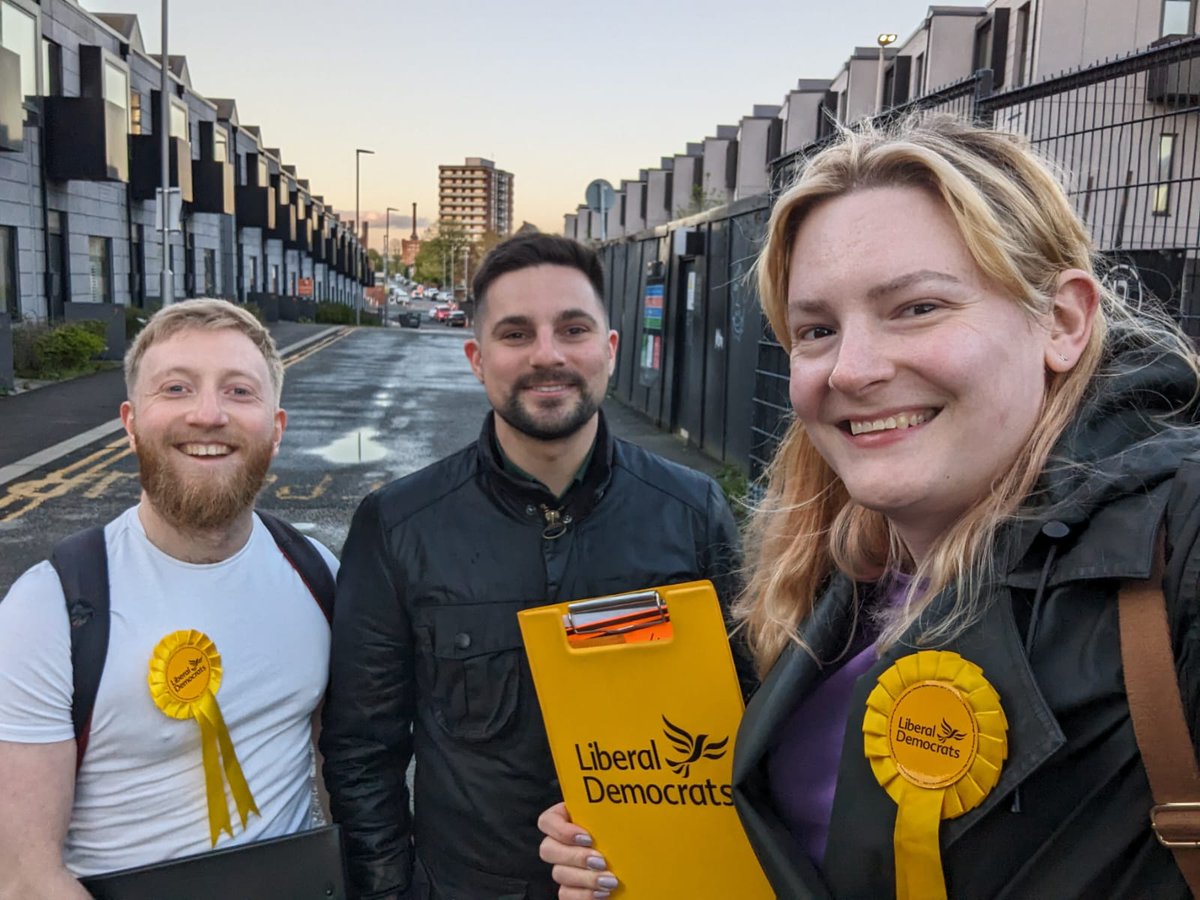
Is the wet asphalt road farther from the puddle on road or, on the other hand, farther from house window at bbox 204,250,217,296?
house window at bbox 204,250,217,296

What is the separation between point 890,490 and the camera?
4.48ft

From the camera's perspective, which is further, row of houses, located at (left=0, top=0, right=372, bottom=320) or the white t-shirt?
row of houses, located at (left=0, top=0, right=372, bottom=320)

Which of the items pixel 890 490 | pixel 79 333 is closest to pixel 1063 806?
pixel 890 490

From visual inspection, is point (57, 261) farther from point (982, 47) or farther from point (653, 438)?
point (982, 47)

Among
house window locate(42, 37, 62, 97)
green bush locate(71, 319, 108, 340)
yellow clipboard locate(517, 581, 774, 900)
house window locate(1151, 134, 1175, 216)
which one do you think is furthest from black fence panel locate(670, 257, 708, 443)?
house window locate(42, 37, 62, 97)

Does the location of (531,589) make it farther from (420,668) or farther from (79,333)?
(79,333)

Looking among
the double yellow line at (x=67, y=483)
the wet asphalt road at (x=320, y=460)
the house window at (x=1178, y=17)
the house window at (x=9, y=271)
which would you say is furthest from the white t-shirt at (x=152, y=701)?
the house window at (x=1178, y=17)

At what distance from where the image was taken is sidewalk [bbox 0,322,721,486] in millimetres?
11117

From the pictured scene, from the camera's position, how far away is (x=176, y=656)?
6.53 feet

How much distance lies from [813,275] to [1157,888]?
2.84 ft

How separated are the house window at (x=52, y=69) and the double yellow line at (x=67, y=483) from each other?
Answer: 602 inches

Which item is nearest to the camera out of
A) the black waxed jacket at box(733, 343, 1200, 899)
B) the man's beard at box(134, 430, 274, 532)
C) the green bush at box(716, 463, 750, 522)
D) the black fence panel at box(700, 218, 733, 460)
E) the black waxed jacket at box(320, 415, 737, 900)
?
the black waxed jacket at box(733, 343, 1200, 899)

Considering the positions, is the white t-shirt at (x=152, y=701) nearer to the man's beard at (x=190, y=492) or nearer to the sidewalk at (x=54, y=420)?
the man's beard at (x=190, y=492)

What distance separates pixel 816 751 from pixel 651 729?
1.09 feet
